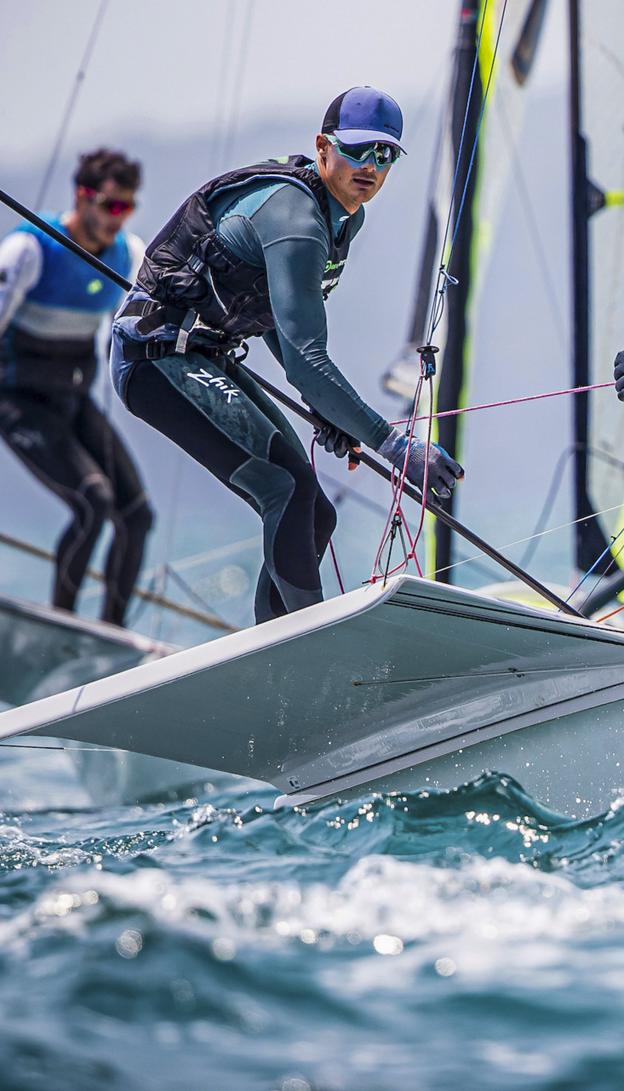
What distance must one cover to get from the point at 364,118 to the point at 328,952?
50.8 inches

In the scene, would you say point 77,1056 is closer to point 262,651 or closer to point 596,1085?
point 596,1085

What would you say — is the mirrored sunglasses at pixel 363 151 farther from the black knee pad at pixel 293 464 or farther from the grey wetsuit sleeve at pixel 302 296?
the black knee pad at pixel 293 464

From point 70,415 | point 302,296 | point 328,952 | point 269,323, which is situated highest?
point 70,415

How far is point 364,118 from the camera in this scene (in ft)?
7.16

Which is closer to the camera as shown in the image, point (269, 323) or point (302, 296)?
point (302, 296)

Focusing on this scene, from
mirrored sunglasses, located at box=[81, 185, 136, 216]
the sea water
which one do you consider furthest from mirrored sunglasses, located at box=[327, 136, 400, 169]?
mirrored sunglasses, located at box=[81, 185, 136, 216]

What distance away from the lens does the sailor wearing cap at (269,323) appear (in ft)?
6.99

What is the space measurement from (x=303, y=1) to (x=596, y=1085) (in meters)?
5.31

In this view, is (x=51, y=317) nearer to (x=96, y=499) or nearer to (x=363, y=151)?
(x=96, y=499)

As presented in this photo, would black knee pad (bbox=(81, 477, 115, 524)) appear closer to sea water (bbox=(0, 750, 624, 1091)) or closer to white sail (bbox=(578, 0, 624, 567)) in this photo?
white sail (bbox=(578, 0, 624, 567))

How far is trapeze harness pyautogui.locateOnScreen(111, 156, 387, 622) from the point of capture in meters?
2.24

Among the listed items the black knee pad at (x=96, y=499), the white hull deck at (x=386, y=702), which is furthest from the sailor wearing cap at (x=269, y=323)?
the black knee pad at (x=96, y=499)

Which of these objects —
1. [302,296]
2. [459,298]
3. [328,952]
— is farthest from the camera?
[459,298]

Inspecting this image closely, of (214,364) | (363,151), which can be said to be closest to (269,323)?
(214,364)
